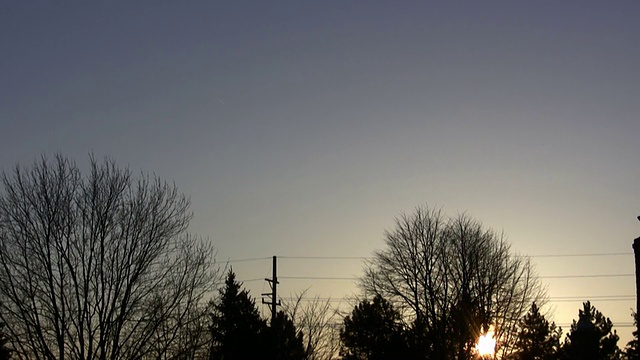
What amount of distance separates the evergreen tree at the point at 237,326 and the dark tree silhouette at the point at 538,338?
56.1 feet

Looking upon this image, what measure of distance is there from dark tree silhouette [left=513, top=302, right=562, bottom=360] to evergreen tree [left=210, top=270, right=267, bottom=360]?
17108mm

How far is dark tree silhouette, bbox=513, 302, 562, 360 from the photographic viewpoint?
174ft

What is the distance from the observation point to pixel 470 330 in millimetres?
44469

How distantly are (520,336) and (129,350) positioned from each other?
3291 centimetres

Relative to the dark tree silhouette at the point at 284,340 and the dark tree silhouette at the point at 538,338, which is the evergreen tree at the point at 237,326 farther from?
the dark tree silhouette at the point at 538,338

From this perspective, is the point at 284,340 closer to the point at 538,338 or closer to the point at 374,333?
the point at 374,333

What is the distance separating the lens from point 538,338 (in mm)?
55281

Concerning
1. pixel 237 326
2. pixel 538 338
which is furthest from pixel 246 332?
pixel 538 338

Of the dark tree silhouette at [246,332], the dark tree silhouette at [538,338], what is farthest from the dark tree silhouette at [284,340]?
the dark tree silhouette at [538,338]

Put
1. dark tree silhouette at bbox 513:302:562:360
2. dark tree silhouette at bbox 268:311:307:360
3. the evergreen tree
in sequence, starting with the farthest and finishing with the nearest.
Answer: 1. dark tree silhouette at bbox 513:302:562:360
2. the evergreen tree
3. dark tree silhouette at bbox 268:311:307:360

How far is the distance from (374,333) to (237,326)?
31.0 feet

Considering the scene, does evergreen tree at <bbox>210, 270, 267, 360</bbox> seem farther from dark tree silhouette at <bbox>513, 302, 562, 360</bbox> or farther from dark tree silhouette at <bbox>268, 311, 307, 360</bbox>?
dark tree silhouette at <bbox>513, 302, 562, 360</bbox>

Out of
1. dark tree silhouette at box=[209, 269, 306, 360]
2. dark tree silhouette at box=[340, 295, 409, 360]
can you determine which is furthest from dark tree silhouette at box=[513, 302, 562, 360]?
dark tree silhouette at box=[209, 269, 306, 360]

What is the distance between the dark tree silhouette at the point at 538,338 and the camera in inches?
2089
